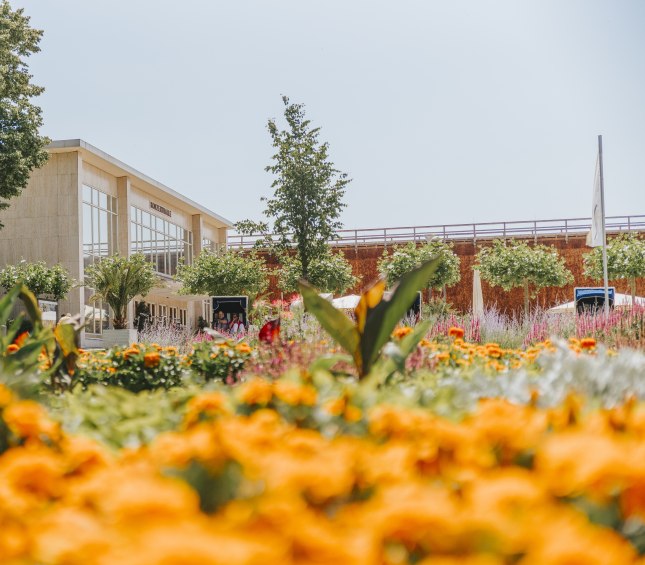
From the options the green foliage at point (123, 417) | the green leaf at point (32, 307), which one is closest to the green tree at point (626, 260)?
the green leaf at point (32, 307)

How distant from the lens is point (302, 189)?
25.0 meters

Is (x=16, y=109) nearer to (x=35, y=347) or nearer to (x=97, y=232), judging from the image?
(x=97, y=232)

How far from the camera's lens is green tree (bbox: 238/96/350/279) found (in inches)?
979

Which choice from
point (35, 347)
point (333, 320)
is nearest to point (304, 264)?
point (333, 320)

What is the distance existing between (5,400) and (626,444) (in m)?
1.84

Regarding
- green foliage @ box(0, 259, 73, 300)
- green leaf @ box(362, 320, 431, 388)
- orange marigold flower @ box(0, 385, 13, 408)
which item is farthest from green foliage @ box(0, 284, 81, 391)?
green foliage @ box(0, 259, 73, 300)

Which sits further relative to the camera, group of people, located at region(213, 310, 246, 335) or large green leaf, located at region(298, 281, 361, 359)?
group of people, located at region(213, 310, 246, 335)

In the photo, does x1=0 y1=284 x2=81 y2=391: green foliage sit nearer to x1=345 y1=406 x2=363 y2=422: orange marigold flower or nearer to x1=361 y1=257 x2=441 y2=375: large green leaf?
x1=361 y1=257 x2=441 y2=375: large green leaf

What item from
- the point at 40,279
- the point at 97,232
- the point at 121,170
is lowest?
the point at 40,279

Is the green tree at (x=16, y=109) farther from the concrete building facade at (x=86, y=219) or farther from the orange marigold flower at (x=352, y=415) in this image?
the orange marigold flower at (x=352, y=415)

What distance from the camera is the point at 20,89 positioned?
896 inches

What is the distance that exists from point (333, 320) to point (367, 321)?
0.61 ft

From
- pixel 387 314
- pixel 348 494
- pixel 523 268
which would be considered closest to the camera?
pixel 348 494

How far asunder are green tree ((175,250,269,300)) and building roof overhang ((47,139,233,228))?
14.6ft
